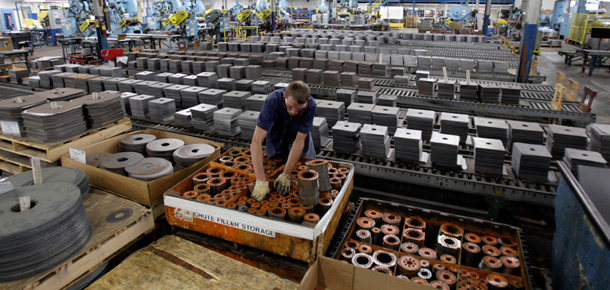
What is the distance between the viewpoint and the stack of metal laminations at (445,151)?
11.7 feet

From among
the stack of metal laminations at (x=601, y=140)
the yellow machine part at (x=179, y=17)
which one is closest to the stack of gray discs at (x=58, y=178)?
the stack of metal laminations at (x=601, y=140)

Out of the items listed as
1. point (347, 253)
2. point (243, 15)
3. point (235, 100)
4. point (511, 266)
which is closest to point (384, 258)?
point (347, 253)

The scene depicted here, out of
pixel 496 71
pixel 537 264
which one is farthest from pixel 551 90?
pixel 537 264

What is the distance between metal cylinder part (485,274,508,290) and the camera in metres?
2.12

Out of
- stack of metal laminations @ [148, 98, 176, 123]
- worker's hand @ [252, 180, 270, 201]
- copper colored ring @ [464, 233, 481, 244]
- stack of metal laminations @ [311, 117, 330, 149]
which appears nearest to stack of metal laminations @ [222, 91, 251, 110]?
stack of metal laminations @ [148, 98, 176, 123]

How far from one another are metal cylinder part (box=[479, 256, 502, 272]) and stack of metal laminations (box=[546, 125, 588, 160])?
82.0 inches

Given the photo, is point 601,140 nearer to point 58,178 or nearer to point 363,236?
point 363,236

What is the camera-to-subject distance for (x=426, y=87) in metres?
5.98

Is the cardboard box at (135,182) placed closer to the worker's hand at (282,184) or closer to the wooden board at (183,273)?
the wooden board at (183,273)

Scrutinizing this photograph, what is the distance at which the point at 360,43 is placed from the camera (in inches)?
453

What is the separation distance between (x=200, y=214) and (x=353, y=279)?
111 centimetres

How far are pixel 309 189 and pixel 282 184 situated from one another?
0.30m

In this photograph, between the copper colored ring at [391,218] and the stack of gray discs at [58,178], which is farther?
the copper colored ring at [391,218]

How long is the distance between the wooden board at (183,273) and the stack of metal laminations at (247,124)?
2.33m
